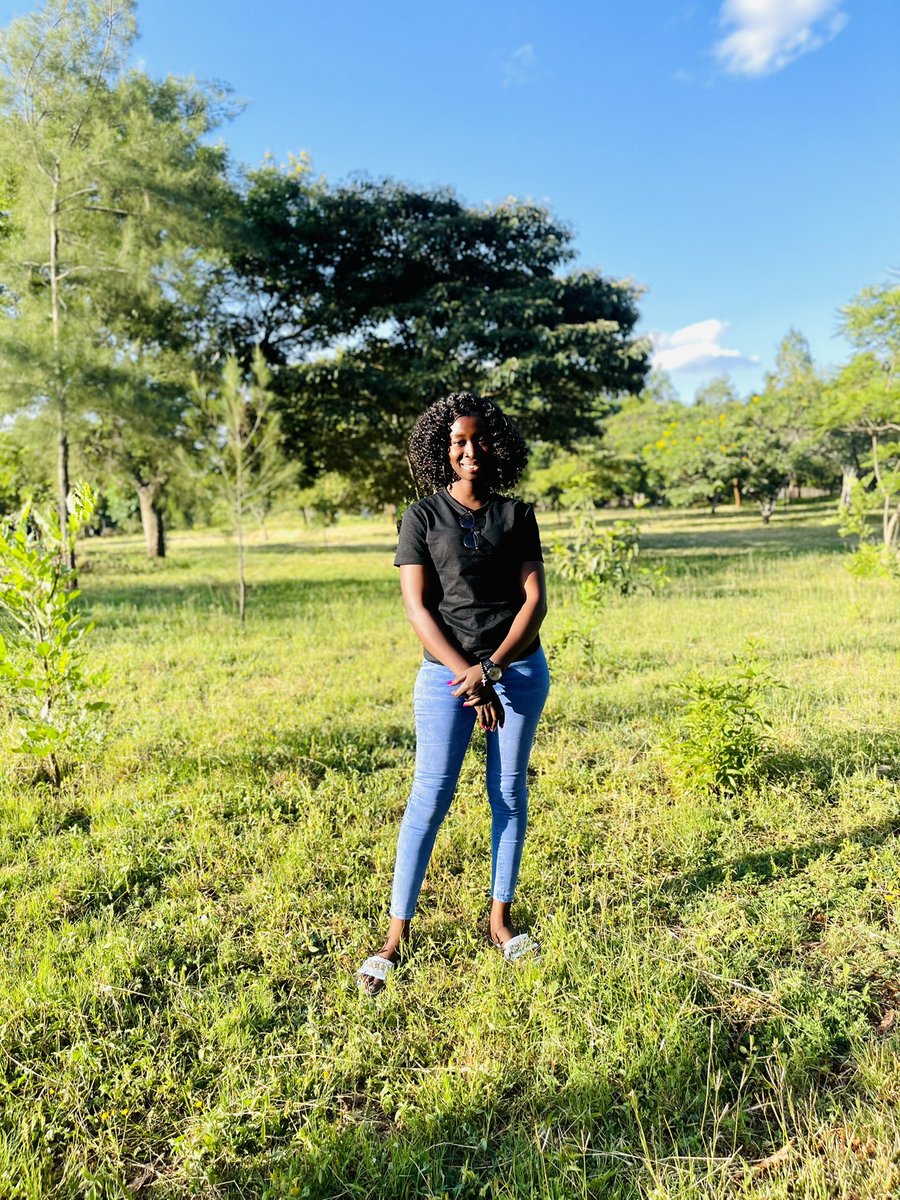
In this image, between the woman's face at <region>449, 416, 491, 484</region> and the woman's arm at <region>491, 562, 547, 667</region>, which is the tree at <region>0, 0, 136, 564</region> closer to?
the woman's face at <region>449, 416, 491, 484</region>

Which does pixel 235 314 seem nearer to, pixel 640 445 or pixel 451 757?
pixel 451 757

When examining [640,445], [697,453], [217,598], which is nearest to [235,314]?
[217,598]

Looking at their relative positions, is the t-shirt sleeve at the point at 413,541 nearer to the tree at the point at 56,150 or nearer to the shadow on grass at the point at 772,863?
the shadow on grass at the point at 772,863

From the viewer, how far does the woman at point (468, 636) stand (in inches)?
96.0

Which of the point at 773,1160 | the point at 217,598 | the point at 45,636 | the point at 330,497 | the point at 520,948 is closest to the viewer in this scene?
the point at 773,1160

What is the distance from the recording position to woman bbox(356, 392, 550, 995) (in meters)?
2.44

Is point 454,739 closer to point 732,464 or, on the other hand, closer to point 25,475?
point 25,475

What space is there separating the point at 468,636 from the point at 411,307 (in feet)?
49.1

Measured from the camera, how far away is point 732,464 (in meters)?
35.4

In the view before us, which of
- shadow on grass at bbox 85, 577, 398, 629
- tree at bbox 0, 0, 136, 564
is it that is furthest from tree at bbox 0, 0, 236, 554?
shadow on grass at bbox 85, 577, 398, 629

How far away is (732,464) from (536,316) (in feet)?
76.4

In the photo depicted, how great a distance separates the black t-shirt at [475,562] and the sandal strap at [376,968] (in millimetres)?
1112

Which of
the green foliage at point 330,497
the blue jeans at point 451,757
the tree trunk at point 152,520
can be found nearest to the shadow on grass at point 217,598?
the tree trunk at point 152,520

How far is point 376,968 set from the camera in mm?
2527
